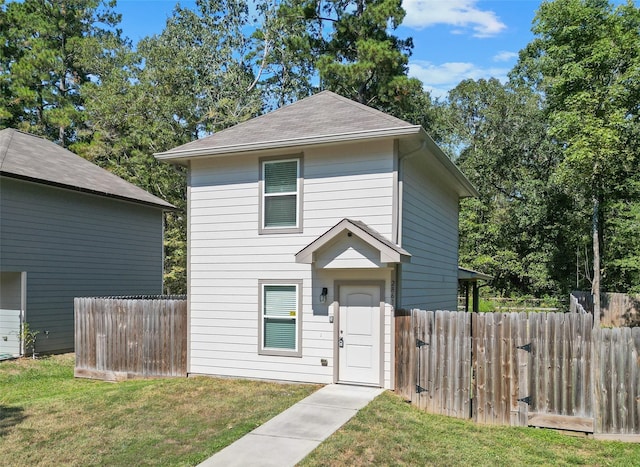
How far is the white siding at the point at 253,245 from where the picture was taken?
9.50m

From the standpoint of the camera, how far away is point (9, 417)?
818 cm

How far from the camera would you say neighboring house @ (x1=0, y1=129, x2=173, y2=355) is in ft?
43.7

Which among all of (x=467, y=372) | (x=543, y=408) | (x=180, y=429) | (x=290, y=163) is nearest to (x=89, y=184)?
(x=290, y=163)

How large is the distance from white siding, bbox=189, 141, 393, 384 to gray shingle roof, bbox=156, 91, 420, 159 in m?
0.40

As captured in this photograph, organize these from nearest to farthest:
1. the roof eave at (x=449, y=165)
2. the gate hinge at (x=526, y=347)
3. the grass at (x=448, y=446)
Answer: the grass at (x=448, y=446) < the gate hinge at (x=526, y=347) < the roof eave at (x=449, y=165)

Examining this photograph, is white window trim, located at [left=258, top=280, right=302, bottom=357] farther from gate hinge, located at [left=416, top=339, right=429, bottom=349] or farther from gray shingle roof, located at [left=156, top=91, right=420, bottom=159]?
gray shingle roof, located at [left=156, top=91, right=420, bottom=159]

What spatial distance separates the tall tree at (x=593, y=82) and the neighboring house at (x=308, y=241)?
1218 centimetres

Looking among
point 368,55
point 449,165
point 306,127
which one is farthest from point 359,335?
point 368,55

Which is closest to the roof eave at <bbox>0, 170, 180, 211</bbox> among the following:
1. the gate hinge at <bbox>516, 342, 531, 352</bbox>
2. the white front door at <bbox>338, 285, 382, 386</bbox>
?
the white front door at <bbox>338, 285, 382, 386</bbox>

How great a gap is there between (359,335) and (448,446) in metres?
3.10

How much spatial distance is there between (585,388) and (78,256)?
13.8 meters

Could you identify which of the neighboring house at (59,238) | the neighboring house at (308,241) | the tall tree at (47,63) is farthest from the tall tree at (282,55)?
the neighboring house at (308,241)

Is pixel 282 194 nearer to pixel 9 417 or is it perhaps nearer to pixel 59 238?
pixel 9 417

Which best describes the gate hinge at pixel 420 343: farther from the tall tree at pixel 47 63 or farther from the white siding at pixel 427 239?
the tall tree at pixel 47 63
